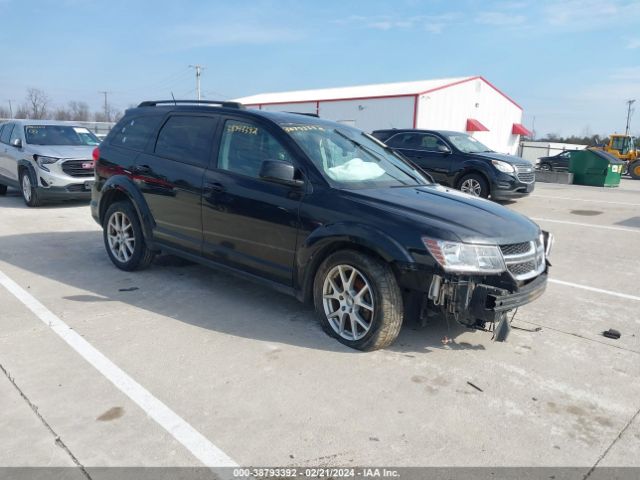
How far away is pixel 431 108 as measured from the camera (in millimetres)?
31141

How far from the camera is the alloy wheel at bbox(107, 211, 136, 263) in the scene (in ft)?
19.0

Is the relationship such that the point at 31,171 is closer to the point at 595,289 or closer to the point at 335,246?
the point at 335,246

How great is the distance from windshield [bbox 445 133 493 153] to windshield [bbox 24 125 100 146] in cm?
837

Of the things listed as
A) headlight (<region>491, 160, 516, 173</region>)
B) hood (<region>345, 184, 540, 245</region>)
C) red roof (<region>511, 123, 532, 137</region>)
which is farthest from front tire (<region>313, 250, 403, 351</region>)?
red roof (<region>511, 123, 532, 137</region>)

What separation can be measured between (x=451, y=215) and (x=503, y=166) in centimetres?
843

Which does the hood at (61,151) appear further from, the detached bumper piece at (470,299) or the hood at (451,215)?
the detached bumper piece at (470,299)

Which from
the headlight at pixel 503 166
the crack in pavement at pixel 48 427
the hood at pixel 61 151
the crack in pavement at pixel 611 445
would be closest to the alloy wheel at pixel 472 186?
the headlight at pixel 503 166

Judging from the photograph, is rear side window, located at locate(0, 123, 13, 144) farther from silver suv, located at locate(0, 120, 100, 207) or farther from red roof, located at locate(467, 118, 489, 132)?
red roof, located at locate(467, 118, 489, 132)

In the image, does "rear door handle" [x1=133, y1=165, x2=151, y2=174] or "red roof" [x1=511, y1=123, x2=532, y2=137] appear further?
"red roof" [x1=511, y1=123, x2=532, y2=137]

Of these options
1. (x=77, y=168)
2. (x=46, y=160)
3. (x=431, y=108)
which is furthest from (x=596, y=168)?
(x=46, y=160)

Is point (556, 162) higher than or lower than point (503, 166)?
higher

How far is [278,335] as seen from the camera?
164 inches

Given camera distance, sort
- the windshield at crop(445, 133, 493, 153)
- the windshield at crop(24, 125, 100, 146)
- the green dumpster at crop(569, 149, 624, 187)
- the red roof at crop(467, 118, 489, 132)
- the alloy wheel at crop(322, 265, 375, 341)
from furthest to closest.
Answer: the red roof at crop(467, 118, 489, 132)
the green dumpster at crop(569, 149, 624, 187)
the windshield at crop(445, 133, 493, 153)
the windshield at crop(24, 125, 100, 146)
the alloy wheel at crop(322, 265, 375, 341)

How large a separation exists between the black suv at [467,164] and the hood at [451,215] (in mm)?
7476
